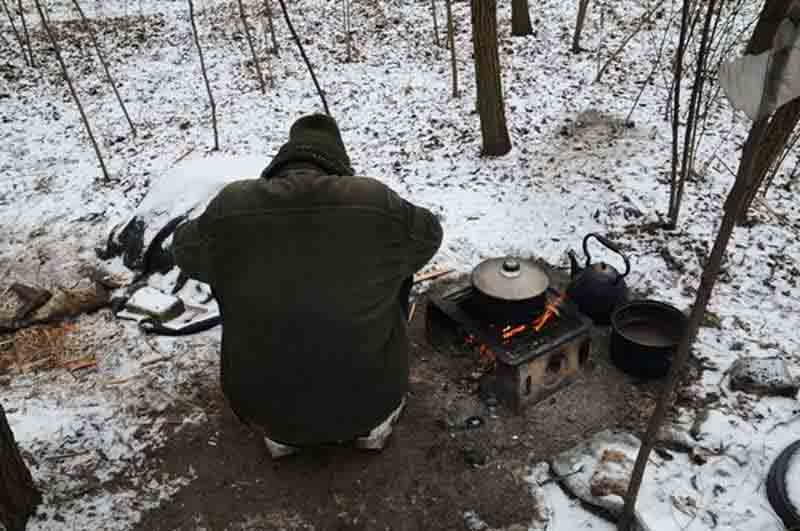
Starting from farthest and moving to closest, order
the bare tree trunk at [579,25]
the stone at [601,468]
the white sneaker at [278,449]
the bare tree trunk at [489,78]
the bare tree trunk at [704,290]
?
1. the bare tree trunk at [579,25]
2. the bare tree trunk at [489,78]
3. the white sneaker at [278,449]
4. the stone at [601,468]
5. the bare tree trunk at [704,290]

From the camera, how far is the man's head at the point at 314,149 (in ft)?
9.09

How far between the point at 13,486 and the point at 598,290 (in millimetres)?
3545

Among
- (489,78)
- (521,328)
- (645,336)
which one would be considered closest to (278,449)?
(521,328)

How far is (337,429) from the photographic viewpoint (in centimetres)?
288

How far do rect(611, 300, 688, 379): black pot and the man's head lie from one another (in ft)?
6.79

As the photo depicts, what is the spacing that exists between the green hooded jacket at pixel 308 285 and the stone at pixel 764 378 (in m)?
2.15

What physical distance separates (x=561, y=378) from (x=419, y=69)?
6.30 m

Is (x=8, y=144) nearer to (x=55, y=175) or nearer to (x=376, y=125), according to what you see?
(x=55, y=175)

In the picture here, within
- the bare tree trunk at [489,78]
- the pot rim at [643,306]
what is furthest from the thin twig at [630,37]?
the pot rim at [643,306]

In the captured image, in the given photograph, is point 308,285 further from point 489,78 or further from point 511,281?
point 489,78

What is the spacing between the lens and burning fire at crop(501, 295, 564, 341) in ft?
11.4

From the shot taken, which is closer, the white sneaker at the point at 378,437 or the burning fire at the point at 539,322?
the white sneaker at the point at 378,437

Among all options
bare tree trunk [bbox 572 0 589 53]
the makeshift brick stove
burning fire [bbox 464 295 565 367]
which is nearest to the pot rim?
the makeshift brick stove

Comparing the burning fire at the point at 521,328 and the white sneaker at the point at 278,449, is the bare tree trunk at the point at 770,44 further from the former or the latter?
the white sneaker at the point at 278,449
